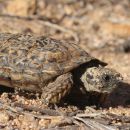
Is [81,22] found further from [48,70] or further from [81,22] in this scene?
[48,70]

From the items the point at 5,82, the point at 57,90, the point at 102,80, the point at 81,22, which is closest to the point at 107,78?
the point at 102,80

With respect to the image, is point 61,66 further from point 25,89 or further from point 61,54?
point 25,89

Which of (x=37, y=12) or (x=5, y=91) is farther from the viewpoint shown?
(x=37, y=12)

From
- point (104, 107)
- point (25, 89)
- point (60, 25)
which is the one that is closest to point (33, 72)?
point (25, 89)

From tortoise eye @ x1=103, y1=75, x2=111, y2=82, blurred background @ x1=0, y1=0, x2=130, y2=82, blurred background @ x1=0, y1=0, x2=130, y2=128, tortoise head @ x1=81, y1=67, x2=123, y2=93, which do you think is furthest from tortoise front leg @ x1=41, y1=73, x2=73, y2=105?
blurred background @ x1=0, y1=0, x2=130, y2=82

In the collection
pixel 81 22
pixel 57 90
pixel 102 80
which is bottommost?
pixel 57 90

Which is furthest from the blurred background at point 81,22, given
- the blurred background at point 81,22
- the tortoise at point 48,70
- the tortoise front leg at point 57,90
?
the tortoise front leg at point 57,90

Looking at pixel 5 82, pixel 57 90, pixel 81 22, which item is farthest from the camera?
pixel 81 22
